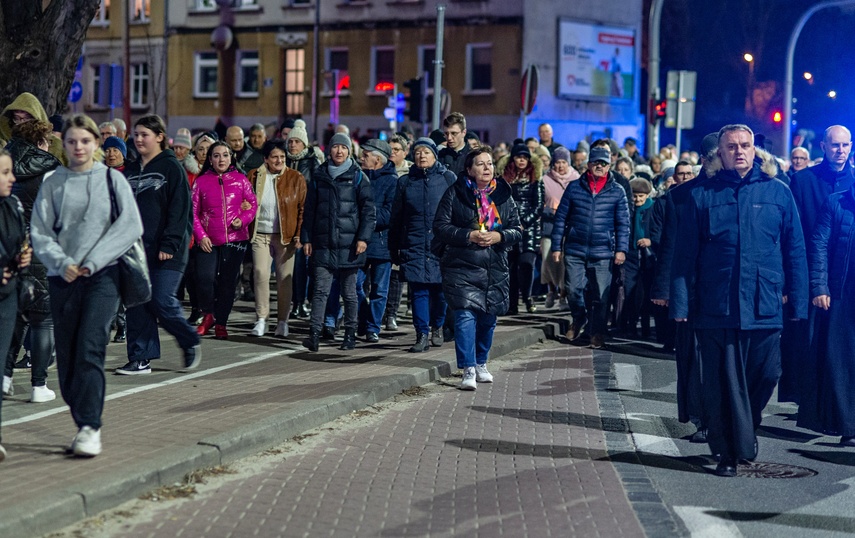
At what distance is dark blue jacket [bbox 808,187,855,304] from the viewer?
862cm

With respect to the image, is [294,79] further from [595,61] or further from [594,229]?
[594,229]

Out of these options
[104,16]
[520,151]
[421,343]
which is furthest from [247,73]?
[421,343]

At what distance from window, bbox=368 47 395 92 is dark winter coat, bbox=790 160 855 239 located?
38.7m

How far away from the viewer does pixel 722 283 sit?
764 cm

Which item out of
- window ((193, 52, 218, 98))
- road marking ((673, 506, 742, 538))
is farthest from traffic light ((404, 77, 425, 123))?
window ((193, 52, 218, 98))

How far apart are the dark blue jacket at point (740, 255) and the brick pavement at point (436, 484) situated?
43.5 inches

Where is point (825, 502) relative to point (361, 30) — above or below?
below

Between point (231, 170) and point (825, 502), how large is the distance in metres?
7.38

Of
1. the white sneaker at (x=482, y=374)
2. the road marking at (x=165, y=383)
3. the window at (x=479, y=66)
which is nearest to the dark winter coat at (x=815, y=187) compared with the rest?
the white sneaker at (x=482, y=374)

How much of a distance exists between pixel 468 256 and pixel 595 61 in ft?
123

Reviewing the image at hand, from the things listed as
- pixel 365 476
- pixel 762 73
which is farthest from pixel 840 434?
pixel 762 73

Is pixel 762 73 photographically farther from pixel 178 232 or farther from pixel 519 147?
pixel 178 232

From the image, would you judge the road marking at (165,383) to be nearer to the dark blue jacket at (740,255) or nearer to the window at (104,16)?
the dark blue jacket at (740,255)

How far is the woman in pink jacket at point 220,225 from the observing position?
12.5m
